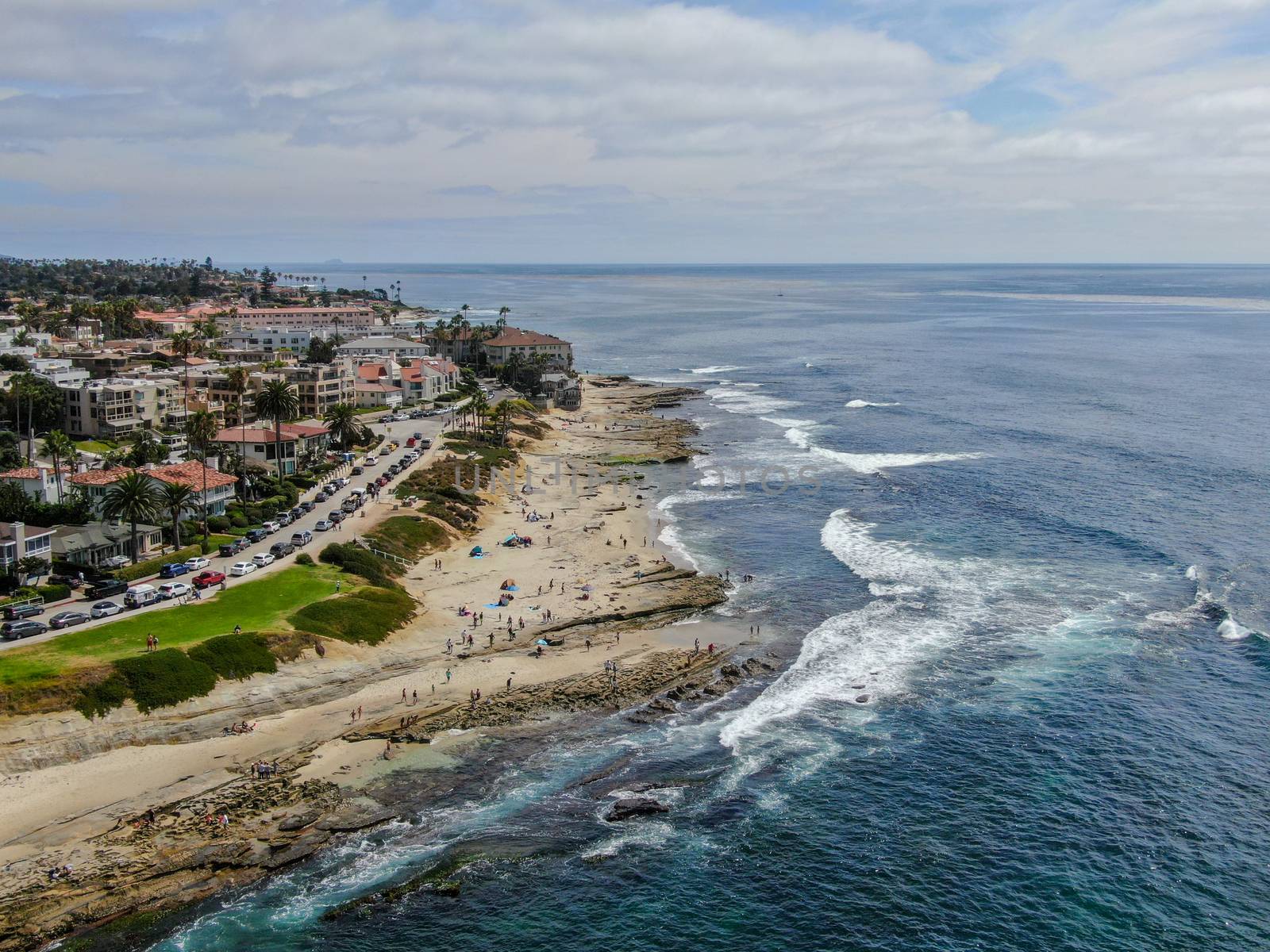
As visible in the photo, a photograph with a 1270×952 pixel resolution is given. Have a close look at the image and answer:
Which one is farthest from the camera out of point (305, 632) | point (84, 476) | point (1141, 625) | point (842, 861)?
point (84, 476)

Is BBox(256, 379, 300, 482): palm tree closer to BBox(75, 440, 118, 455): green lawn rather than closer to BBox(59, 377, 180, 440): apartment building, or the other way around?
BBox(75, 440, 118, 455): green lawn

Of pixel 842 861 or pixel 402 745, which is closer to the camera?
pixel 842 861

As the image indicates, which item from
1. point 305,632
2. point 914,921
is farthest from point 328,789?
point 914,921

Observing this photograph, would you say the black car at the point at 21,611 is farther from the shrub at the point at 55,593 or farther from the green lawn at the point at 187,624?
the green lawn at the point at 187,624

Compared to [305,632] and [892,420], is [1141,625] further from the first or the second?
[892,420]

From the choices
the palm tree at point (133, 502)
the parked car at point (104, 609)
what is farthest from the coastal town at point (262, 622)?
the parked car at point (104, 609)
